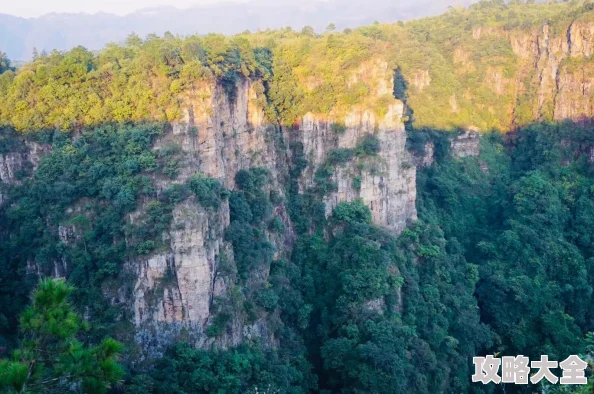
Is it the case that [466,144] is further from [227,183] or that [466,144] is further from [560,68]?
[227,183]

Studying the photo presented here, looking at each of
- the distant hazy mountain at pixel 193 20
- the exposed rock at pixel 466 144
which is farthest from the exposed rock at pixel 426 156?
the distant hazy mountain at pixel 193 20

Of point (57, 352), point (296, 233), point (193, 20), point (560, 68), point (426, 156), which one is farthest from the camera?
point (193, 20)

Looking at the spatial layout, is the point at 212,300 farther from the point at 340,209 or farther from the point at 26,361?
the point at 26,361

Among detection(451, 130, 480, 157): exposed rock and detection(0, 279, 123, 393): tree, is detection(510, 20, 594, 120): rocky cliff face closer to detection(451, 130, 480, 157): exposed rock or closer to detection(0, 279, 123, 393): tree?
detection(451, 130, 480, 157): exposed rock

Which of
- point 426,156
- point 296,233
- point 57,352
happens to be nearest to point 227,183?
point 296,233

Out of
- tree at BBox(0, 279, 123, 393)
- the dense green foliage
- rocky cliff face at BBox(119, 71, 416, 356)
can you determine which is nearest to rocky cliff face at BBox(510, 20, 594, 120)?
the dense green foliage
